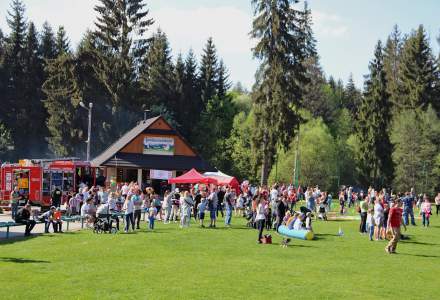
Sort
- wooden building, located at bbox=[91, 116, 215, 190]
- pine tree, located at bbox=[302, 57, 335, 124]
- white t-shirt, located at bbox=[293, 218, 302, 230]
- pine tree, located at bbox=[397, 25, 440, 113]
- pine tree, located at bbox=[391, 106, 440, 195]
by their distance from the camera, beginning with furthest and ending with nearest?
pine tree, located at bbox=[302, 57, 335, 124] → pine tree, located at bbox=[397, 25, 440, 113] → pine tree, located at bbox=[391, 106, 440, 195] → wooden building, located at bbox=[91, 116, 215, 190] → white t-shirt, located at bbox=[293, 218, 302, 230]

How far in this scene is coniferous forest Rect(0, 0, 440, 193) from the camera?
6325cm

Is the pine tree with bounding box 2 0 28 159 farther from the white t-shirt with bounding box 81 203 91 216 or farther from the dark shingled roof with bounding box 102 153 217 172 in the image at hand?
the white t-shirt with bounding box 81 203 91 216

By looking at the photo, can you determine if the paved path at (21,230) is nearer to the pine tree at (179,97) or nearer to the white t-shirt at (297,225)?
→ the white t-shirt at (297,225)

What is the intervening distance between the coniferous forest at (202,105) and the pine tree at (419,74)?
12 centimetres

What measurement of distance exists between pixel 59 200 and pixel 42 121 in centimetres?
4519

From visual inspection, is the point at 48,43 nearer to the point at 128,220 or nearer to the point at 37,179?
the point at 37,179

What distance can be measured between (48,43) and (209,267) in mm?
67842

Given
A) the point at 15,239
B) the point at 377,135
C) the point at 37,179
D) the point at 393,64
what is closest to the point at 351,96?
the point at 393,64

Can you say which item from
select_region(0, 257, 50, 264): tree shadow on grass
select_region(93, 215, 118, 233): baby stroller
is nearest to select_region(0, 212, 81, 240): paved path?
select_region(93, 215, 118, 233): baby stroller

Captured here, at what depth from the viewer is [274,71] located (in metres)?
46.6

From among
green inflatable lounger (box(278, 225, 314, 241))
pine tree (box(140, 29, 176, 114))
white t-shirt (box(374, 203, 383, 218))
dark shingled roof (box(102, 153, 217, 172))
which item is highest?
pine tree (box(140, 29, 176, 114))

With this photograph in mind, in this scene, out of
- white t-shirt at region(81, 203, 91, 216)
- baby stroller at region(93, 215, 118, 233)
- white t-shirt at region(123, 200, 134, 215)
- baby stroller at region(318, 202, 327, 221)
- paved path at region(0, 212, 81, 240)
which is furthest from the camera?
baby stroller at region(318, 202, 327, 221)

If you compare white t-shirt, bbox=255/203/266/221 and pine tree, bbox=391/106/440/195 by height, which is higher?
pine tree, bbox=391/106/440/195

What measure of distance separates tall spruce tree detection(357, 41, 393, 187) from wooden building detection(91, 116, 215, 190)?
23026mm
